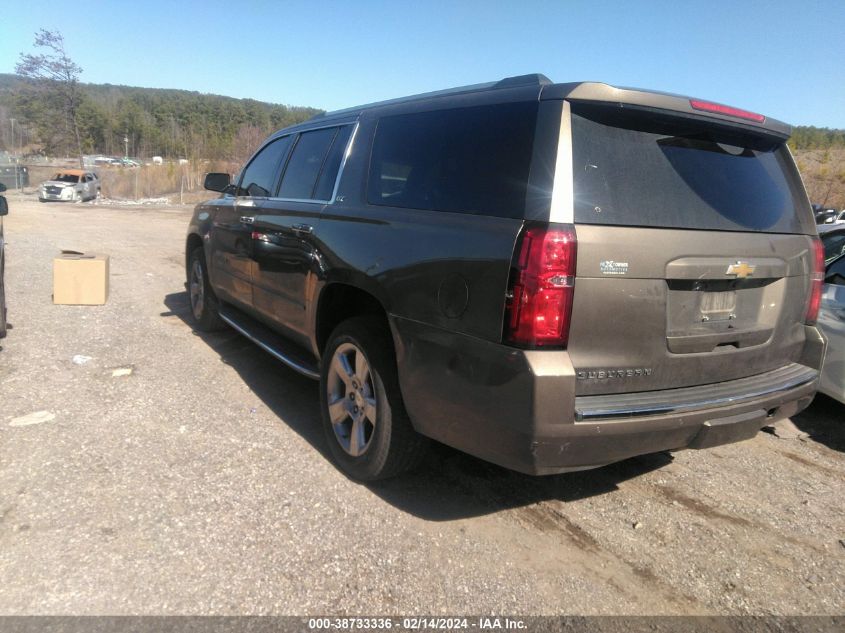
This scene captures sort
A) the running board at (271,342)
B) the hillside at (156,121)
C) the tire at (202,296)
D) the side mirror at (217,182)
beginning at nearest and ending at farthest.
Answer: the running board at (271,342) < the side mirror at (217,182) < the tire at (202,296) < the hillside at (156,121)

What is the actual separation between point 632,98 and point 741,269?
0.89m

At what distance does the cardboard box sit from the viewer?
7113 millimetres

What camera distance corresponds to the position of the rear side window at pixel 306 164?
155 inches

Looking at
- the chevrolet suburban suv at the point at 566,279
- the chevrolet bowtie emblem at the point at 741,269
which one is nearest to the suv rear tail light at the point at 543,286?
the chevrolet suburban suv at the point at 566,279

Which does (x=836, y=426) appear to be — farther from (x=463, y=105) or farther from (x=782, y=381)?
(x=463, y=105)

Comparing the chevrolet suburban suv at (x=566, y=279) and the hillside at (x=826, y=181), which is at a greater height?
the hillside at (x=826, y=181)

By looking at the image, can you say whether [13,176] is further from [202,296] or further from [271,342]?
[271,342]

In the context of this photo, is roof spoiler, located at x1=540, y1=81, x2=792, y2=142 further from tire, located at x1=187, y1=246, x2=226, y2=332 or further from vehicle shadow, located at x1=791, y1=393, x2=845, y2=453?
tire, located at x1=187, y1=246, x2=226, y2=332

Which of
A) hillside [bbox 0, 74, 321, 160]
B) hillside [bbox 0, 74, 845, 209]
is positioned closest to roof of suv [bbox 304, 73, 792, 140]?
hillside [bbox 0, 74, 845, 209]

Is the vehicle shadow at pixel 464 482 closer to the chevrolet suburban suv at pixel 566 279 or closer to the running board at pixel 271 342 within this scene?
the chevrolet suburban suv at pixel 566 279

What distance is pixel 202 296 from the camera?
19.9 ft

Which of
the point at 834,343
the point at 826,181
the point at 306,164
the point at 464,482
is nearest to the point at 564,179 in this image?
the point at 464,482

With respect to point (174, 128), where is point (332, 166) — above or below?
below

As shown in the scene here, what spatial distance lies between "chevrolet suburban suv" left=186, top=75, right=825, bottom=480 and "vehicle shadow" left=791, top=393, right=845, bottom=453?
4.90 ft
